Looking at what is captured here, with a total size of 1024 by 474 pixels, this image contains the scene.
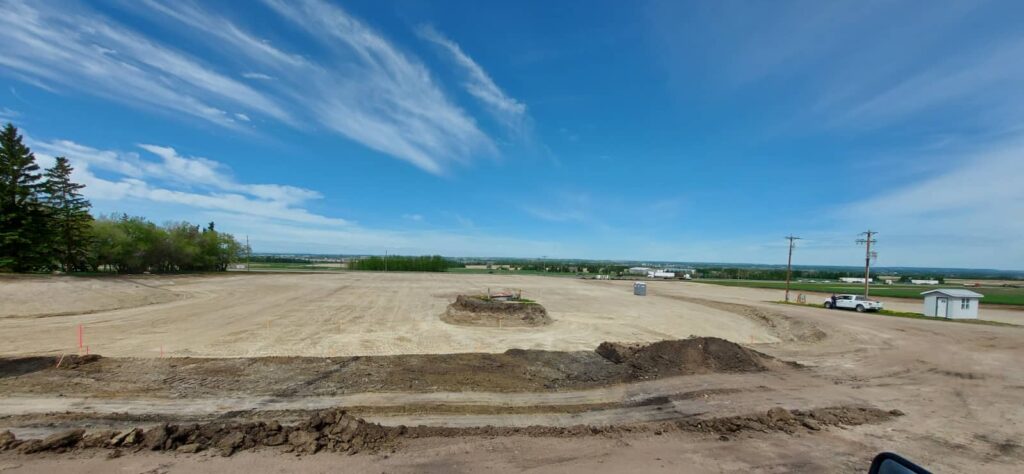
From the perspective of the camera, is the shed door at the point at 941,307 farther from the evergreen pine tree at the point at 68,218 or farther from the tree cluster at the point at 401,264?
the tree cluster at the point at 401,264

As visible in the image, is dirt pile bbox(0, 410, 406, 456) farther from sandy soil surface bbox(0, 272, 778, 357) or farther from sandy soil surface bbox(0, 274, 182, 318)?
sandy soil surface bbox(0, 274, 182, 318)

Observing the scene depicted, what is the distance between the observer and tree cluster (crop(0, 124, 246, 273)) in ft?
128

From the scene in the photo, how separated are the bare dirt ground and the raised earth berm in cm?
228

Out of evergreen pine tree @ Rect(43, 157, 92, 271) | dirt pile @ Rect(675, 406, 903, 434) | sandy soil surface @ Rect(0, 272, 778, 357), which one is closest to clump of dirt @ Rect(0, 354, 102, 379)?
sandy soil surface @ Rect(0, 272, 778, 357)

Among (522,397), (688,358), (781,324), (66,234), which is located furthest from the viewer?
(66,234)

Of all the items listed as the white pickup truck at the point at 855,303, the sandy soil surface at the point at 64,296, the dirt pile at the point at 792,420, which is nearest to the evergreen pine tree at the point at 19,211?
the sandy soil surface at the point at 64,296

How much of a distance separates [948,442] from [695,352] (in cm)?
716

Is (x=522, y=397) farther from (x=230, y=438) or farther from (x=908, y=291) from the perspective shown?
(x=908, y=291)

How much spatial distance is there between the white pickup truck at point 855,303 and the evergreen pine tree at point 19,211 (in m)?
75.4

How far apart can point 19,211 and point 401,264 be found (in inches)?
3222

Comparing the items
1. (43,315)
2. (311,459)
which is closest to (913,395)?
(311,459)

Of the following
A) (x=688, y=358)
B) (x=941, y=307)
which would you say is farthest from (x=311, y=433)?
(x=941, y=307)

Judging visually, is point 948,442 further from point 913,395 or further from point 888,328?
point 888,328

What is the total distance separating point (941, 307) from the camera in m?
34.1
